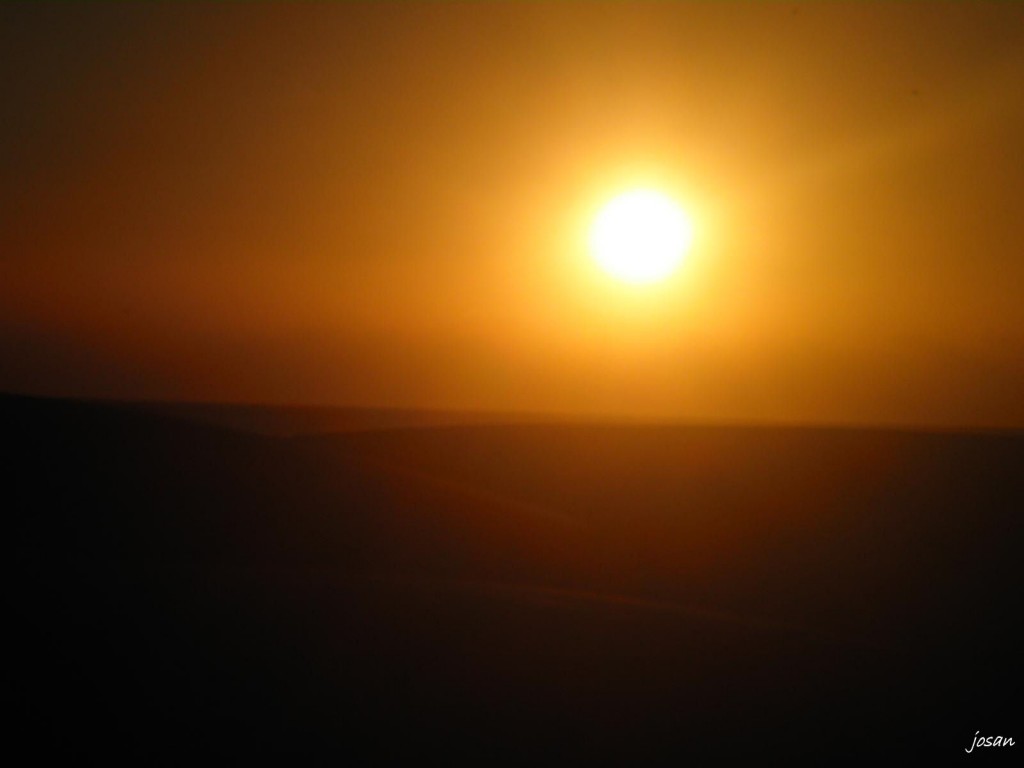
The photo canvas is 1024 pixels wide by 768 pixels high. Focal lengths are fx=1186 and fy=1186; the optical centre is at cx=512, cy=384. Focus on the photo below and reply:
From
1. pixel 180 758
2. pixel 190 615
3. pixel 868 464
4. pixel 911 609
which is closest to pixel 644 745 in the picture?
pixel 180 758

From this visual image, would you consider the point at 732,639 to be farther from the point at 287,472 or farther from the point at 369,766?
the point at 287,472

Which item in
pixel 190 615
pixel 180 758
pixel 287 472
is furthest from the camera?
pixel 287 472

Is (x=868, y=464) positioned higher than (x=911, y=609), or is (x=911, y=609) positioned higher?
(x=868, y=464)

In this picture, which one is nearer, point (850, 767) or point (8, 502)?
point (850, 767)

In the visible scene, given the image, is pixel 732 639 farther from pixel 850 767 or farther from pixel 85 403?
pixel 85 403

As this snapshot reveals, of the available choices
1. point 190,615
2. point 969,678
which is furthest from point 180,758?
point 969,678

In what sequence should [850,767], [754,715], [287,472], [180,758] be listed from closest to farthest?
[180,758]
[850,767]
[754,715]
[287,472]

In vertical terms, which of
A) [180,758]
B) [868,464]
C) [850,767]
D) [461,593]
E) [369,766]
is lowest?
[180,758]
